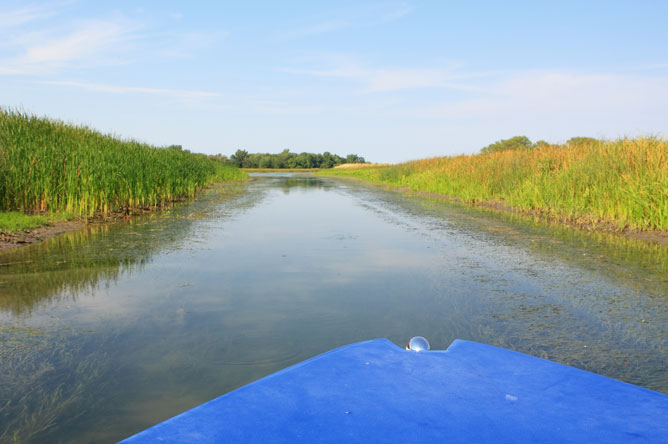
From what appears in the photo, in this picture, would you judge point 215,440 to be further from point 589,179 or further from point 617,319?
point 589,179

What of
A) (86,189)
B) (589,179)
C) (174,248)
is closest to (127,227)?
(86,189)

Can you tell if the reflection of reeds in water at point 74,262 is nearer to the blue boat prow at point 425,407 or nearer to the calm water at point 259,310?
the calm water at point 259,310

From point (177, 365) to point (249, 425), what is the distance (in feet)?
4.02

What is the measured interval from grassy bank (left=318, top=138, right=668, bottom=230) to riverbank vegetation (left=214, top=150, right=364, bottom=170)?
63.8m

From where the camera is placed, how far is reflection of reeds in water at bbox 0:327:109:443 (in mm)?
1854

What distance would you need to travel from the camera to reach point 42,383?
2.20 metres

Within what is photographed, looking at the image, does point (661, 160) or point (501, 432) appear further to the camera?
point (661, 160)

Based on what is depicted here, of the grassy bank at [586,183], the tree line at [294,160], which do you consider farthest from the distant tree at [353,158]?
the grassy bank at [586,183]

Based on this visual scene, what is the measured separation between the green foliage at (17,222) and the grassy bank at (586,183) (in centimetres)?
869

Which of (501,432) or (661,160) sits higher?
(661,160)

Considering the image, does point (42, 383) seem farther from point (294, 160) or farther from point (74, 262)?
point (294, 160)

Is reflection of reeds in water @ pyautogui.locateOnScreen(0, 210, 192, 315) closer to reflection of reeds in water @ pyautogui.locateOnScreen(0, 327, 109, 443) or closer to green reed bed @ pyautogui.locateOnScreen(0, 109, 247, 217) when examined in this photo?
reflection of reeds in water @ pyautogui.locateOnScreen(0, 327, 109, 443)

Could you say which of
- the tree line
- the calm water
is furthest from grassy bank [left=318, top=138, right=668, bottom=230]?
the tree line

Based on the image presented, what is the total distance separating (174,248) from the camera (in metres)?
5.71
